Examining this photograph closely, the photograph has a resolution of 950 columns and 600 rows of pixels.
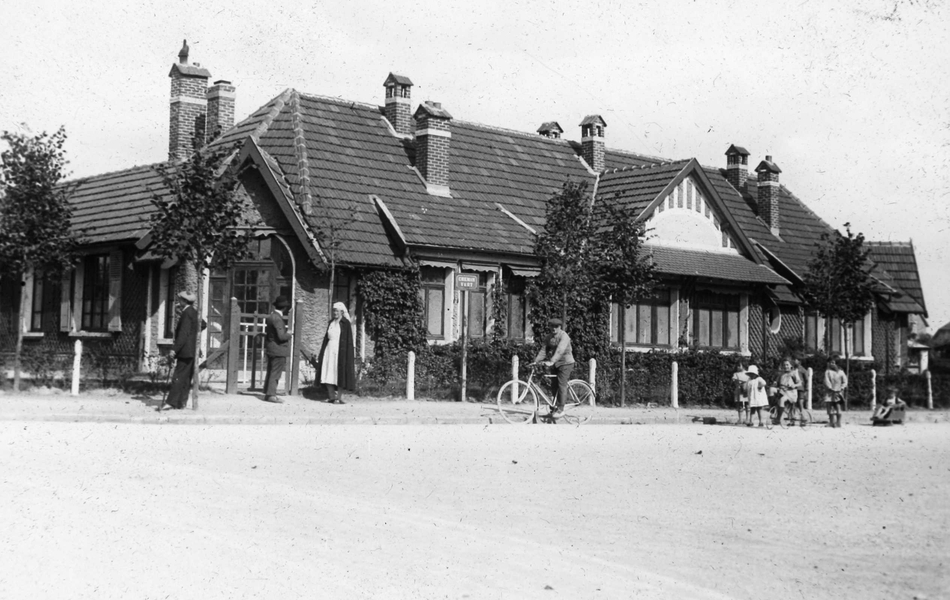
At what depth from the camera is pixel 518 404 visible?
66.9ft

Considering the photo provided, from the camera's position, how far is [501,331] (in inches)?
1118

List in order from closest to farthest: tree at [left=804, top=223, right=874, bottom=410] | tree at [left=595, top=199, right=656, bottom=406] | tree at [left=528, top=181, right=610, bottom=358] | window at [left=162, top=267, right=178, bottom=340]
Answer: tree at [left=528, top=181, right=610, bottom=358] < tree at [left=595, top=199, right=656, bottom=406] < window at [left=162, top=267, right=178, bottom=340] < tree at [left=804, top=223, right=874, bottom=410]

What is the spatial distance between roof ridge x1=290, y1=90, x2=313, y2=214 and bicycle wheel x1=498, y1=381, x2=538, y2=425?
292 inches

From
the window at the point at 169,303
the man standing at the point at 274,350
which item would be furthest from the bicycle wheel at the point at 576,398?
the window at the point at 169,303

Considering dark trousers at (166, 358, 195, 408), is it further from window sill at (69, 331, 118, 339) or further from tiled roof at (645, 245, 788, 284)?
tiled roof at (645, 245, 788, 284)

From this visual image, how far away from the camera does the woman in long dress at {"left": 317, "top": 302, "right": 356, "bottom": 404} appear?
21.7 m

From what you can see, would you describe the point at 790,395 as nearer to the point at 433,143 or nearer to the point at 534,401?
the point at 534,401

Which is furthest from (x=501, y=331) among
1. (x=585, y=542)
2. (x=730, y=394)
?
(x=585, y=542)

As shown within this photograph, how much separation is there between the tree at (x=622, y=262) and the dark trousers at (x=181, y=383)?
34.9 feet

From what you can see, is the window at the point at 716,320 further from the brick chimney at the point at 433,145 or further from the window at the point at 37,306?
the window at the point at 37,306

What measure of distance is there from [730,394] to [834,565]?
2169cm

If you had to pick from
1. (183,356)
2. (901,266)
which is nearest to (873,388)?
(901,266)

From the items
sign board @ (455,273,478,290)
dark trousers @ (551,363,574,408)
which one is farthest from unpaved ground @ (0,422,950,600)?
sign board @ (455,273,478,290)

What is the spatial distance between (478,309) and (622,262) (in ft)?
13.9
